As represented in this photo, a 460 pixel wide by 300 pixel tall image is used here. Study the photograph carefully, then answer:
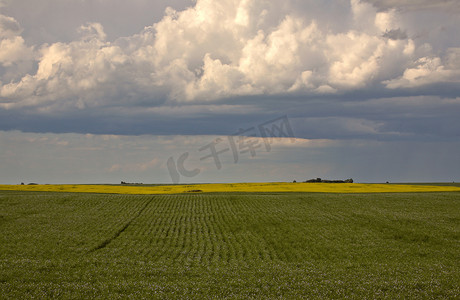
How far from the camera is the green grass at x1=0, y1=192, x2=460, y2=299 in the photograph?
23766 millimetres

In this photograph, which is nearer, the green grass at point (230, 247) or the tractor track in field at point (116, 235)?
the green grass at point (230, 247)

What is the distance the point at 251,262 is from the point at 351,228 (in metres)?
18.3

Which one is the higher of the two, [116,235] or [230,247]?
[116,235]

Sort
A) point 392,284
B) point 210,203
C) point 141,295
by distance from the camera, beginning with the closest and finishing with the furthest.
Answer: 1. point 141,295
2. point 392,284
3. point 210,203

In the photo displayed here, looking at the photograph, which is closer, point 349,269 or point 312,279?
point 312,279

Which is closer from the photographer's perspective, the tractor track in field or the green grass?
the green grass

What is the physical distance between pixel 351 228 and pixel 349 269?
1758 cm

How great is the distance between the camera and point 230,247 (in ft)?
123

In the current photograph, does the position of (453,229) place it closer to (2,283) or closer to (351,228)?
(351,228)

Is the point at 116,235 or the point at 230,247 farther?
the point at 116,235

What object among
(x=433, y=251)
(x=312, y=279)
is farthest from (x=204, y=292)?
(x=433, y=251)

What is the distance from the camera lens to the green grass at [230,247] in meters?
23.8

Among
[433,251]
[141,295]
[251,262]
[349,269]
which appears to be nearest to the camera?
[141,295]

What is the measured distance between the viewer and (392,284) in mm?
24344
